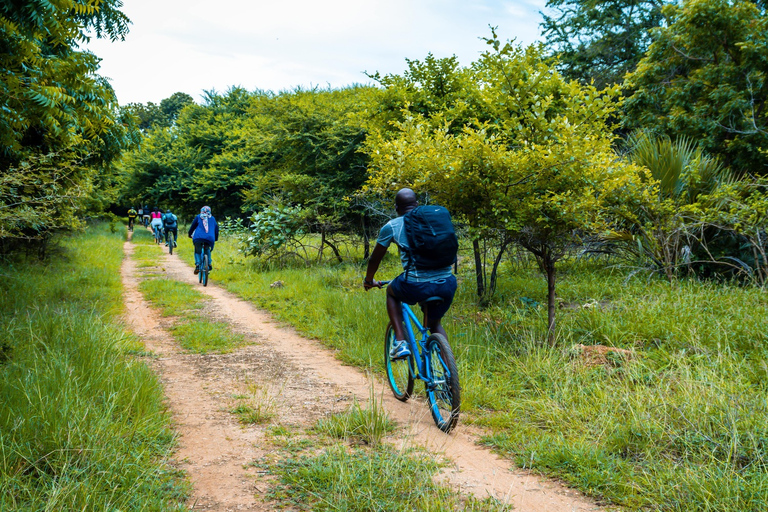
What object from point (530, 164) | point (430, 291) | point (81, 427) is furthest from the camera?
point (530, 164)

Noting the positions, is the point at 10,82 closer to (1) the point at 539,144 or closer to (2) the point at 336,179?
(1) the point at 539,144

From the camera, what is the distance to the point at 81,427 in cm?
347

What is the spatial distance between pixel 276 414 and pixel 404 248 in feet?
5.88

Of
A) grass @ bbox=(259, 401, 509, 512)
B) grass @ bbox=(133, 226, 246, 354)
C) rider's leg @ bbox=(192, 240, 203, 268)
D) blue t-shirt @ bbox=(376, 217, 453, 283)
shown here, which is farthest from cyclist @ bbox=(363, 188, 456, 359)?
rider's leg @ bbox=(192, 240, 203, 268)

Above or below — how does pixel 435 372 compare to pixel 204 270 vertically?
above

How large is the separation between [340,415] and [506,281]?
687 cm

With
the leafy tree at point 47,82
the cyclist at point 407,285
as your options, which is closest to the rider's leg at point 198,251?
the leafy tree at point 47,82

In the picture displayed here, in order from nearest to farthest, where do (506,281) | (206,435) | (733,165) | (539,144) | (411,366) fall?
(206,435)
(411,366)
(539,144)
(506,281)
(733,165)

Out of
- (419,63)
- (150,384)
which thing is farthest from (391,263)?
(150,384)

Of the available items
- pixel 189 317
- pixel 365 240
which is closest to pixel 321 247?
pixel 365 240

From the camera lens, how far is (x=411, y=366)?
4.89 m

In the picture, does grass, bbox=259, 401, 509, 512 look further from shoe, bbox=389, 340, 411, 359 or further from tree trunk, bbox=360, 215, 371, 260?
tree trunk, bbox=360, 215, 371, 260

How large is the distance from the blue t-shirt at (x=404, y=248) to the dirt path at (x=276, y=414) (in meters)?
1.05

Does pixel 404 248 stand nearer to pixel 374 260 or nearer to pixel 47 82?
pixel 374 260
